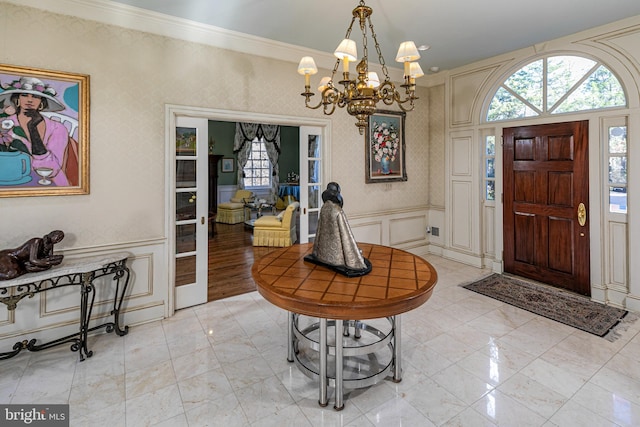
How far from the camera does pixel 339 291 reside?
70.7 inches

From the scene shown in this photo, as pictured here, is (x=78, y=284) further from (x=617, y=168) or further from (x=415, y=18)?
(x=617, y=168)

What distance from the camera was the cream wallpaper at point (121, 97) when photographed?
2.59m

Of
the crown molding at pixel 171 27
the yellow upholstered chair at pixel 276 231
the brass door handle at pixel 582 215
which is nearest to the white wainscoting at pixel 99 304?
the crown molding at pixel 171 27

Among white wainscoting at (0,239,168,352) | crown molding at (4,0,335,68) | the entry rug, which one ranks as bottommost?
the entry rug

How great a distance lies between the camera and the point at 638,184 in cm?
326

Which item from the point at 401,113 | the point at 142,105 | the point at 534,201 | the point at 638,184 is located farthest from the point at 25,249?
the point at 638,184

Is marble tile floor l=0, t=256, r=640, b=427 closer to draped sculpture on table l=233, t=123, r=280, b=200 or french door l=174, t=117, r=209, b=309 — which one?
french door l=174, t=117, r=209, b=309

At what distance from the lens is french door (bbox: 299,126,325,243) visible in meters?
4.14

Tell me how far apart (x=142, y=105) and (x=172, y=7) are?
91 centimetres

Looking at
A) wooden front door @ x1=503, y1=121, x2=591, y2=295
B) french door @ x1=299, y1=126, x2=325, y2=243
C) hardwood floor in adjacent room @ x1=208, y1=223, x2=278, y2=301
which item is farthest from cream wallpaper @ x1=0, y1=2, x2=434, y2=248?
wooden front door @ x1=503, y1=121, x2=591, y2=295

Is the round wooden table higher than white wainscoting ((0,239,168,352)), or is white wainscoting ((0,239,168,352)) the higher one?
the round wooden table

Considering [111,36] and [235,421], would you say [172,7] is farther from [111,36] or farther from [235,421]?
[235,421]

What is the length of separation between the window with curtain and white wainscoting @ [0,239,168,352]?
24.5 feet

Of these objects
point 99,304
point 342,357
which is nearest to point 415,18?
point 342,357
